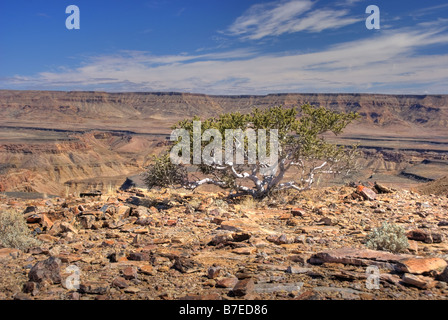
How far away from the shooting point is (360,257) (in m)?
5.27

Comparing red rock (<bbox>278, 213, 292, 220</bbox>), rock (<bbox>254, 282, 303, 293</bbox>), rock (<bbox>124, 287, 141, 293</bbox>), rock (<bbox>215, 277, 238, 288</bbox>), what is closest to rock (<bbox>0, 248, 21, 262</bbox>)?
rock (<bbox>124, 287, 141, 293</bbox>)

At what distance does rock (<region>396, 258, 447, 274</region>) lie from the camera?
465cm

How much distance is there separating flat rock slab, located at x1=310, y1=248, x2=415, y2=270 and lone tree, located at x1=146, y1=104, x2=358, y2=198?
696cm

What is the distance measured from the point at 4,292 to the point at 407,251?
6.28m

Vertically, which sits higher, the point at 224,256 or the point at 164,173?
the point at 164,173

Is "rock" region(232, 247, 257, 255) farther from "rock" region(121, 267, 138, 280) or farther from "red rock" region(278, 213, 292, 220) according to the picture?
"red rock" region(278, 213, 292, 220)

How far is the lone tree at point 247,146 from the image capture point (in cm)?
1212

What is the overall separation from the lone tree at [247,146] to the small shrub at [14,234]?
5.80 m

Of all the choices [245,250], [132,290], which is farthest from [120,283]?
[245,250]

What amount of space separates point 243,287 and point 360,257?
2.08 meters

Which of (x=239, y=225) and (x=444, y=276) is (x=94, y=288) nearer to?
(x=239, y=225)

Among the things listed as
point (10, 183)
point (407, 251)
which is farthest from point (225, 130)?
point (10, 183)

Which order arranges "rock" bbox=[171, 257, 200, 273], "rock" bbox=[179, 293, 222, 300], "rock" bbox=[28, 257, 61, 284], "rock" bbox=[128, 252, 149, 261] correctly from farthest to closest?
1. "rock" bbox=[128, 252, 149, 261]
2. "rock" bbox=[171, 257, 200, 273]
3. "rock" bbox=[28, 257, 61, 284]
4. "rock" bbox=[179, 293, 222, 300]

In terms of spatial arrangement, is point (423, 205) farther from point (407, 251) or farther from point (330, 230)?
point (407, 251)
